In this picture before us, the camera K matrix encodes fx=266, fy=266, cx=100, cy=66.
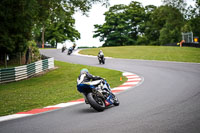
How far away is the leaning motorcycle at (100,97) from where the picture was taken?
Result: 25.2ft

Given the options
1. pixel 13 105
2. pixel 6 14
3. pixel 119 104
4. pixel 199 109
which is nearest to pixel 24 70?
pixel 6 14

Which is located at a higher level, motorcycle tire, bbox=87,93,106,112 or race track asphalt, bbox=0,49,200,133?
motorcycle tire, bbox=87,93,106,112

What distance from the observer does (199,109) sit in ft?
24.1

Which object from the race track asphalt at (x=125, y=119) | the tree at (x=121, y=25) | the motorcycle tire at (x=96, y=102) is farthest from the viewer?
the tree at (x=121, y=25)

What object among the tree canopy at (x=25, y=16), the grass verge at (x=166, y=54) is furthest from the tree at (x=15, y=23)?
the grass verge at (x=166, y=54)

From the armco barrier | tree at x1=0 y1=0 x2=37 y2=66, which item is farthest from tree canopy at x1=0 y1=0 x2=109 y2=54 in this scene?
the armco barrier

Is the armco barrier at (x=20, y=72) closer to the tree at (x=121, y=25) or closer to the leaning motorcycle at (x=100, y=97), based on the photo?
the leaning motorcycle at (x=100, y=97)

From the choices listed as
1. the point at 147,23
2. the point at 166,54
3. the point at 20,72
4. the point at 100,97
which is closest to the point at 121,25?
the point at 147,23

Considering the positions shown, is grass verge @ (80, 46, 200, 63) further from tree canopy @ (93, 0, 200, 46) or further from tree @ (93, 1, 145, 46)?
tree @ (93, 1, 145, 46)

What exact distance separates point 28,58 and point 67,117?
22501 mm

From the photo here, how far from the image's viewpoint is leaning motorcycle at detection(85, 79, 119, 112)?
25.2ft

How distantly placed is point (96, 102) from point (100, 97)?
0.33 metres

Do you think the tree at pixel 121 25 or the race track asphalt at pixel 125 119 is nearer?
the race track asphalt at pixel 125 119

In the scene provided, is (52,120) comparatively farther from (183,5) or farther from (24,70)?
(183,5)
